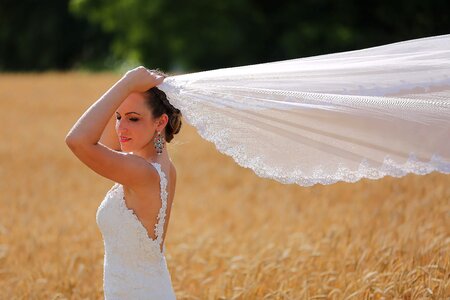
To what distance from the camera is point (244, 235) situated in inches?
288

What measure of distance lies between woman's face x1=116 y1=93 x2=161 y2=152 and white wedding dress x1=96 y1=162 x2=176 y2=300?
0.37ft

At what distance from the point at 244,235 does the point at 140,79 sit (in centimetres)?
416

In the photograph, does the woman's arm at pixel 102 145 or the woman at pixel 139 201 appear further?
the woman at pixel 139 201

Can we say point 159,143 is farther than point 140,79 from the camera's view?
Yes

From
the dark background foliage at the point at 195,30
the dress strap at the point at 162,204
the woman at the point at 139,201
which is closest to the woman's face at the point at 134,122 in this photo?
the woman at the point at 139,201

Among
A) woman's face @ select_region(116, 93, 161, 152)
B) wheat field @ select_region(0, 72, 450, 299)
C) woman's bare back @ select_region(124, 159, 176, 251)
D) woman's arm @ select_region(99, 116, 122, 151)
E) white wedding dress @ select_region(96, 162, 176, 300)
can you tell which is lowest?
wheat field @ select_region(0, 72, 450, 299)

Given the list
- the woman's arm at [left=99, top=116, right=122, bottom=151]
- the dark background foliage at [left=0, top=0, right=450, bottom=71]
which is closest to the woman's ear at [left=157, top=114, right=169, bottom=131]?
the woman's arm at [left=99, top=116, right=122, bottom=151]

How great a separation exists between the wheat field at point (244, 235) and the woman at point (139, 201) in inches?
24.5

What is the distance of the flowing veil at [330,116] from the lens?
3.74 meters

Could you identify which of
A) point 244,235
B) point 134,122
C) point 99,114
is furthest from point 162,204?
point 244,235

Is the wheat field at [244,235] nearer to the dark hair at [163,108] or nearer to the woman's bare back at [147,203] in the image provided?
the dark hair at [163,108]

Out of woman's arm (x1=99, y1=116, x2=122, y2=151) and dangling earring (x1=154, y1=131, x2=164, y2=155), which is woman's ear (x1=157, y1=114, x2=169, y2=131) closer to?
dangling earring (x1=154, y1=131, x2=164, y2=155)

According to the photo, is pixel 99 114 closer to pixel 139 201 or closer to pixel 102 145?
pixel 102 145

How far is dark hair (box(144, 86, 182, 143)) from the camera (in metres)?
3.41
